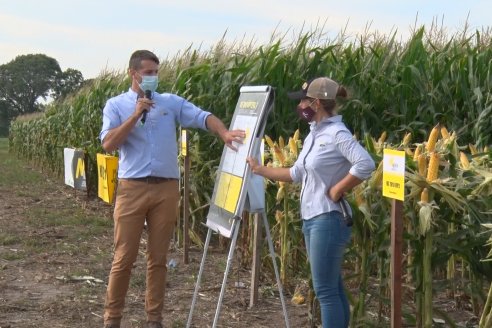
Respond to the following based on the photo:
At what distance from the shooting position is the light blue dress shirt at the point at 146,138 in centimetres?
470

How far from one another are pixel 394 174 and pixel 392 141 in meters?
3.70

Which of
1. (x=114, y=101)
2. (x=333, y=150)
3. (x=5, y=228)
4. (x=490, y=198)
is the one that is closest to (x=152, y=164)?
(x=114, y=101)

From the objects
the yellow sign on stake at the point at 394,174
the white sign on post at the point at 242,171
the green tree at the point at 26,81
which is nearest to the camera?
the yellow sign on stake at the point at 394,174

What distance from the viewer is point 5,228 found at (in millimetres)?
9906

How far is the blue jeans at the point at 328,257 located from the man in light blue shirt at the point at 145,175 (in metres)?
1.09

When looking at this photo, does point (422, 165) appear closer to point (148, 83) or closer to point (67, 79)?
point (148, 83)

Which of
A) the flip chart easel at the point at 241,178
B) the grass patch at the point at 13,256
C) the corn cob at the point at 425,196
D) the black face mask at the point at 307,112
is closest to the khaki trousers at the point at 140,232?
the flip chart easel at the point at 241,178

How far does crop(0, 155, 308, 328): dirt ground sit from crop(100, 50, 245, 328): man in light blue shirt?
0.59 m

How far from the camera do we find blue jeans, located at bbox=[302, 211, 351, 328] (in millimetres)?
3801

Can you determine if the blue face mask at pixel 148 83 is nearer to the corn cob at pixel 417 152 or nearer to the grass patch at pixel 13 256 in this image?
the corn cob at pixel 417 152

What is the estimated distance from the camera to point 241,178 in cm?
431

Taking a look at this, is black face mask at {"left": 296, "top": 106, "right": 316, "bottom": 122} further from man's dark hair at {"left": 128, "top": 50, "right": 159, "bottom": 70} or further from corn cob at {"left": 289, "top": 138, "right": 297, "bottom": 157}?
corn cob at {"left": 289, "top": 138, "right": 297, "bottom": 157}

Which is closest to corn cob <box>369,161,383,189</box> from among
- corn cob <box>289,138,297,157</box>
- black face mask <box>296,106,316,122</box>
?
black face mask <box>296,106,316,122</box>

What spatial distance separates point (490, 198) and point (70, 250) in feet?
17.9
